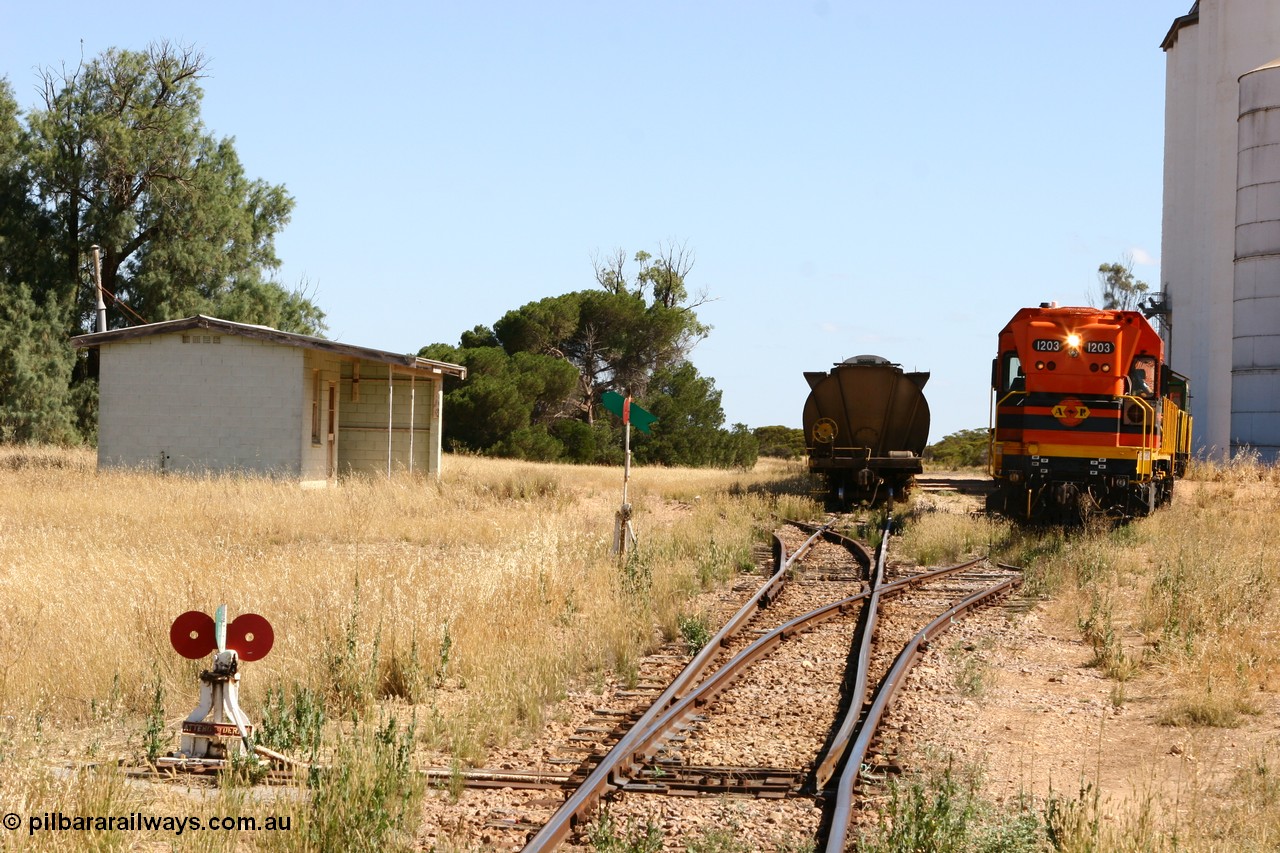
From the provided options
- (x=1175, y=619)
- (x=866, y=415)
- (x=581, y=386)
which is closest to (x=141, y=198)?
(x=581, y=386)

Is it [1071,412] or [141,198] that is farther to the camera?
[141,198]

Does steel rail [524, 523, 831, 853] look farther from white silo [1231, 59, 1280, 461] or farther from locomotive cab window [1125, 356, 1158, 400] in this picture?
white silo [1231, 59, 1280, 461]

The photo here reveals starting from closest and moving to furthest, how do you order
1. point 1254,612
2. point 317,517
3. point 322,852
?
point 322,852, point 1254,612, point 317,517

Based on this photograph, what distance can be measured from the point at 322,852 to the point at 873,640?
647cm

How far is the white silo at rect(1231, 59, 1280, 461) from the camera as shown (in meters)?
36.0

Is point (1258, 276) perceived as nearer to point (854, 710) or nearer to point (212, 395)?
point (212, 395)

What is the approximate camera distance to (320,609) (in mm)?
9734

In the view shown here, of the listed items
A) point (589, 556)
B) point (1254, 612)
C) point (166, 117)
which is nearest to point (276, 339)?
point (589, 556)

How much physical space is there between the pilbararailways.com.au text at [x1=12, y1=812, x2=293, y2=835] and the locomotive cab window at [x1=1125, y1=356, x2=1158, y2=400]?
16093 millimetres

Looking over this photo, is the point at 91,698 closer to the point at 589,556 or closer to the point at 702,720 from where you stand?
the point at 702,720

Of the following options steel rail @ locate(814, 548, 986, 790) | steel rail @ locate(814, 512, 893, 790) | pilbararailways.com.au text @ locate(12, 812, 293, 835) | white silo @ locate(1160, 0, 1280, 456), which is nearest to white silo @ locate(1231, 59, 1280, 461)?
white silo @ locate(1160, 0, 1280, 456)

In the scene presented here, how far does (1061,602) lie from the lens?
12906 millimetres

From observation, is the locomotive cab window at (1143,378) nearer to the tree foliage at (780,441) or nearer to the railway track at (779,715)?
the railway track at (779,715)

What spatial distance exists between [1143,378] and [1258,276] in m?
20.6
